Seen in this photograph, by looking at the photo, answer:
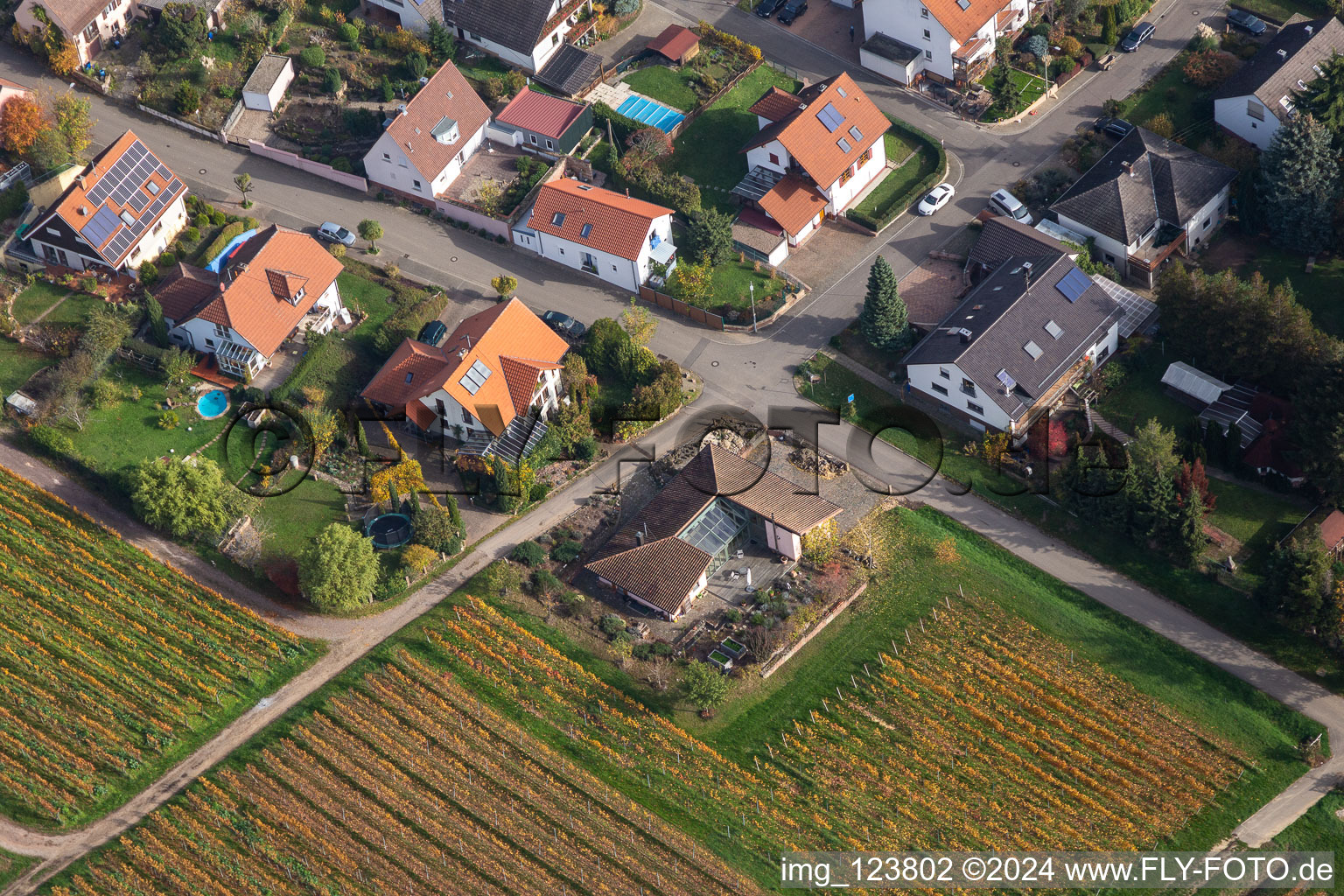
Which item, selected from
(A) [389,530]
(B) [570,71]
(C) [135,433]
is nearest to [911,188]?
(B) [570,71]

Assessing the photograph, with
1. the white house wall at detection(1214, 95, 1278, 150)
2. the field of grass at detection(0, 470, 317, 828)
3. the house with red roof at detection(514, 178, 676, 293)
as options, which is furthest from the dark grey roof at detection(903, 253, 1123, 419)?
the field of grass at detection(0, 470, 317, 828)

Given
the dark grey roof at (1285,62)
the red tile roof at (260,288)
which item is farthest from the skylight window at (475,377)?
the dark grey roof at (1285,62)

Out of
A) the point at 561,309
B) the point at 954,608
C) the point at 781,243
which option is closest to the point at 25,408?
the point at 561,309

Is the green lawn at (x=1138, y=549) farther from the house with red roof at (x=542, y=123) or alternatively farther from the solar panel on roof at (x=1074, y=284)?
the house with red roof at (x=542, y=123)

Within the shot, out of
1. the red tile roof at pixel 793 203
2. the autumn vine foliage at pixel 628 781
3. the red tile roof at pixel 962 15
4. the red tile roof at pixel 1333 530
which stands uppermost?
the red tile roof at pixel 962 15

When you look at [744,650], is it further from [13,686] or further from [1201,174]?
[1201,174]

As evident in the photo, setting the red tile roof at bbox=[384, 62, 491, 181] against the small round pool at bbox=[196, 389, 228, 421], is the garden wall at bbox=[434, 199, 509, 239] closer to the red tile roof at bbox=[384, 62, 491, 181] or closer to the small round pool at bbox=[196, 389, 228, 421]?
the red tile roof at bbox=[384, 62, 491, 181]
